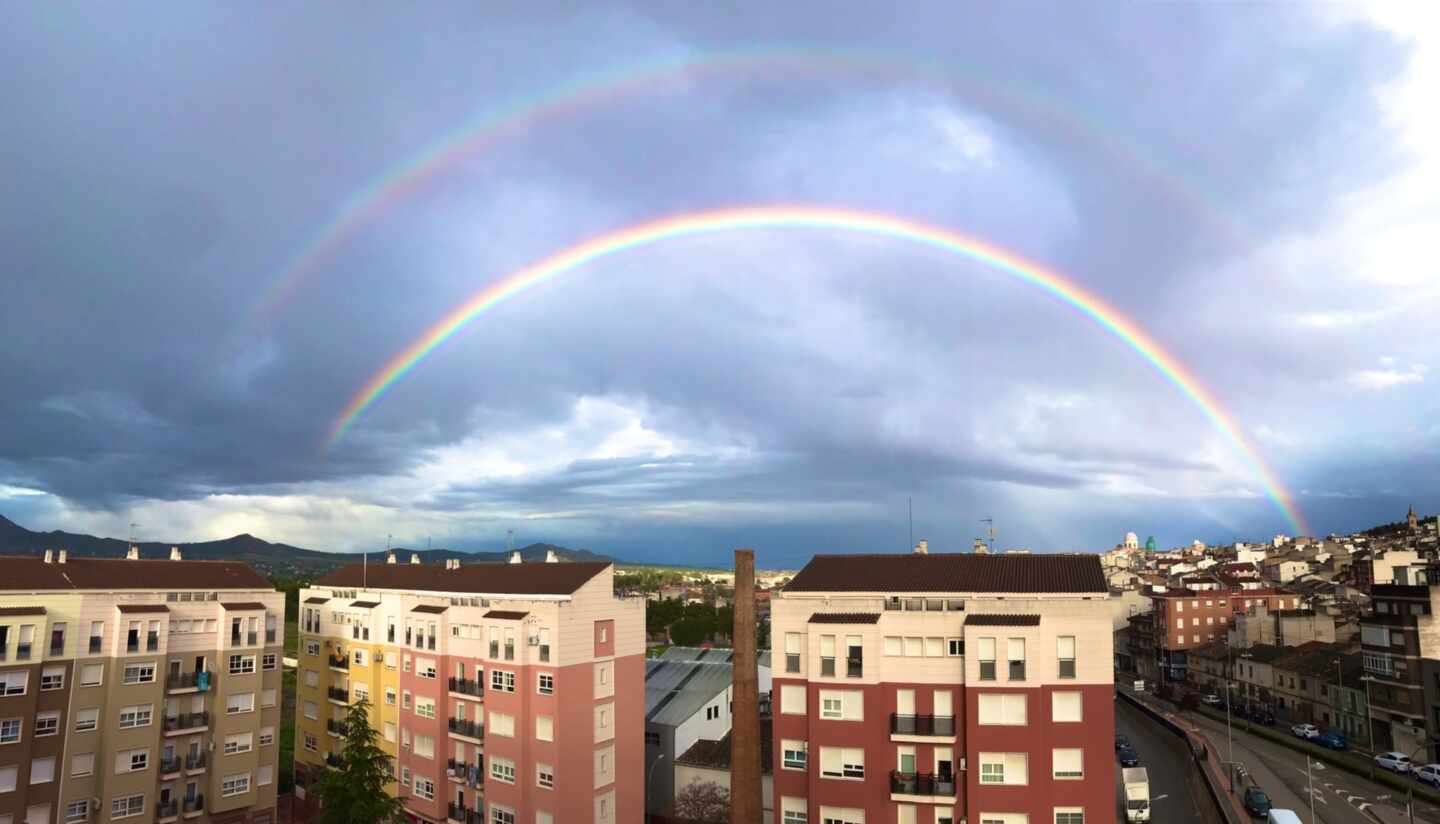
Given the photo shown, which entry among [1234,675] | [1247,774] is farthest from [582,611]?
[1234,675]

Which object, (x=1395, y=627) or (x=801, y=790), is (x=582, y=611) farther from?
(x=1395, y=627)

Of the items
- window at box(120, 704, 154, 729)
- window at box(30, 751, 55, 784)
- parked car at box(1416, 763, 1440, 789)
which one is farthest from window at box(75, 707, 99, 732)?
parked car at box(1416, 763, 1440, 789)

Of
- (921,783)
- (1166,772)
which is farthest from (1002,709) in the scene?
(1166,772)

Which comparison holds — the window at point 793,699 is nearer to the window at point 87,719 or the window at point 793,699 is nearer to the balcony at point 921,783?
the balcony at point 921,783

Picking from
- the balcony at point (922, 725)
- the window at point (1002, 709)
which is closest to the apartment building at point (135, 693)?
the balcony at point (922, 725)

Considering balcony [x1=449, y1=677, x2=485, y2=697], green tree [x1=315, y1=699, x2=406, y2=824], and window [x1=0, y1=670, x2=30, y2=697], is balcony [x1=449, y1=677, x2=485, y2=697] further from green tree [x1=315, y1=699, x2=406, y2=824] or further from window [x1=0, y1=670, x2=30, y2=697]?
window [x1=0, y1=670, x2=30, y2=697]
